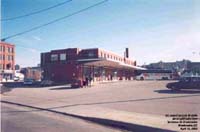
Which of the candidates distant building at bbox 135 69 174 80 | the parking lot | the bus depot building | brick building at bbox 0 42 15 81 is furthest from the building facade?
brick building at bbox 0 42 15 81

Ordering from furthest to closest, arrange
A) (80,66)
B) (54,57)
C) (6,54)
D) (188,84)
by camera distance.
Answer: (6,54)
(54,57)
(80,66)
(188,84)

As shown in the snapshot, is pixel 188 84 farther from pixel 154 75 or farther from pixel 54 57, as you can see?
pixel 154 75

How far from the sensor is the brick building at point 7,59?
10101 centimetres

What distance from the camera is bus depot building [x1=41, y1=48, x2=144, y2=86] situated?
180 feet

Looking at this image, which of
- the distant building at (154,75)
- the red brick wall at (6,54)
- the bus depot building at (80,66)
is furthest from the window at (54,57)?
the red brick wall at (6,54)

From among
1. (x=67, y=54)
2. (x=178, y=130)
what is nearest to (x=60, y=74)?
(x=67, y=54)

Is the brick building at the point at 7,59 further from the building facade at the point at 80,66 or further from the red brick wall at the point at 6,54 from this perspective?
the building facade at the point at 80,66

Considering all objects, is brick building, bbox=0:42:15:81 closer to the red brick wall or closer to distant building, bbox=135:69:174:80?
the red brick wall

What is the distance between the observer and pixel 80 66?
5456cm

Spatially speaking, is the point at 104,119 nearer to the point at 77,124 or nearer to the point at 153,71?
the point at 77,124

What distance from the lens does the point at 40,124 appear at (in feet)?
38.9

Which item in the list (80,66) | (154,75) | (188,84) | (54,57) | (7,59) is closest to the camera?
(188,84)

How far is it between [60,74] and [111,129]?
49463mm

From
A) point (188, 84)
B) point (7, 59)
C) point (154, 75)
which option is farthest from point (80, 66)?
point (7, 59)
